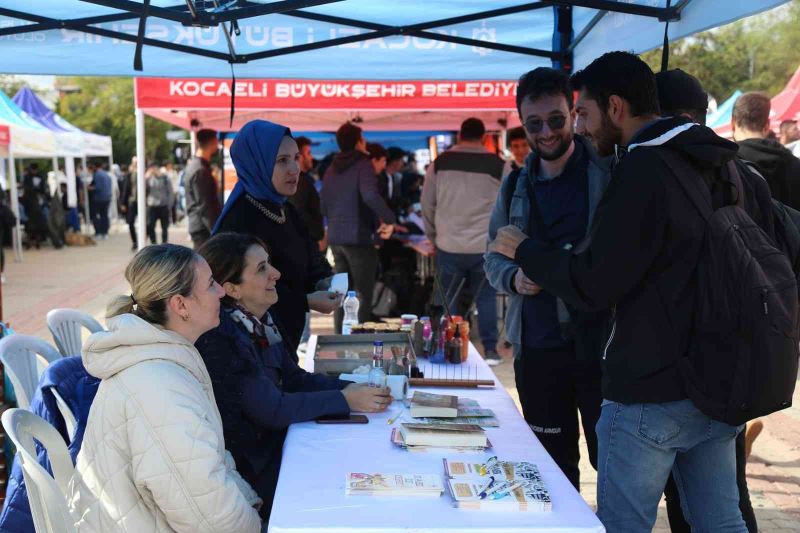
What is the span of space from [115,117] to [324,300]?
Answer: 51.6 m

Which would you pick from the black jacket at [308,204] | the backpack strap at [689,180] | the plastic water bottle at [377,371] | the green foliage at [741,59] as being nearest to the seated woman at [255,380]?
the plastic water bottle at [377,371]

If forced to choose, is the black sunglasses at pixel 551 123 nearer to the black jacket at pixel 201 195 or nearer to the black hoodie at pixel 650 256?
the black hoodie at pixel 650 256

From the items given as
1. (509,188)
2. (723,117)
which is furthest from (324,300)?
(723,117)

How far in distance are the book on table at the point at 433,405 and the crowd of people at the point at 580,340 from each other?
5.6 inches

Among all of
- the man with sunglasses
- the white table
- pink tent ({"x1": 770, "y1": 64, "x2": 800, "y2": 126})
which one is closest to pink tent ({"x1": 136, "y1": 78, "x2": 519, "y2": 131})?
pink tent ({"x1": 770, "y1": 64, "x2": 800, "y2": 126})

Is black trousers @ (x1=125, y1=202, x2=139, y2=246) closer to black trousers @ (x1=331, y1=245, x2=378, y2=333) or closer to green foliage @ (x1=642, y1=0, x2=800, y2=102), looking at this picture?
black trousers @ (x1=331, y1=245, x2=378, y2=333)

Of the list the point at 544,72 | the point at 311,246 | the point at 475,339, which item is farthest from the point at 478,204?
the point at 544,72

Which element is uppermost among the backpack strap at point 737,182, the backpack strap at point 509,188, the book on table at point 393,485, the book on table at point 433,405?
the backpack strap at point 737,182

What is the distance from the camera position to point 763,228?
7.56 feet

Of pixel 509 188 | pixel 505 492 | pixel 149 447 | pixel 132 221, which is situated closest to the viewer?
pixel 505 492

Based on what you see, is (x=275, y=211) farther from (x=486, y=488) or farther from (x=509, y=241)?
(x=486, y=488)

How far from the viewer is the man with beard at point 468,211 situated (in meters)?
7.07

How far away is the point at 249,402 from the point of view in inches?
105

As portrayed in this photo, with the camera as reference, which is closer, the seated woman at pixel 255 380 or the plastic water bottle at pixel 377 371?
the seated woman at pixel 255 380
